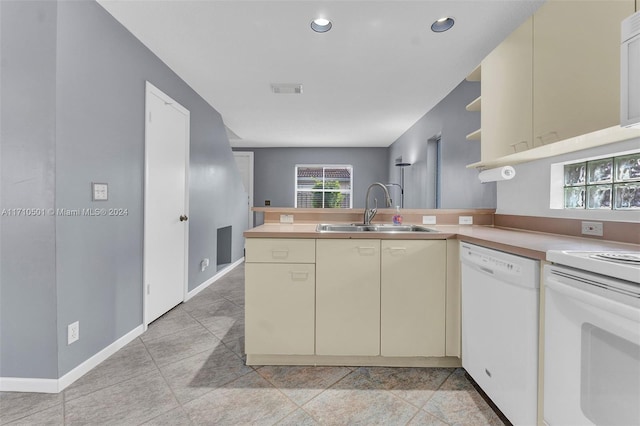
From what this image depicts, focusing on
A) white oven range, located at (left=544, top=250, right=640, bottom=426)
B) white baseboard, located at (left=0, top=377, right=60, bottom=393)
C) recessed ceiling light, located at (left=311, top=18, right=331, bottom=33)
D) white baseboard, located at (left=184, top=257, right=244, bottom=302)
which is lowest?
white baseboard, located at (left=0, top=377, right=60, bottom=393)

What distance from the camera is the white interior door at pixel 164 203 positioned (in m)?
2.33

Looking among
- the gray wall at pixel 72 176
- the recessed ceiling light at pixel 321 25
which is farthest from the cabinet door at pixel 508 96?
the gray wall at pixel 72 176

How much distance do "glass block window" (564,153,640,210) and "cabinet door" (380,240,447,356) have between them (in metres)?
0.80

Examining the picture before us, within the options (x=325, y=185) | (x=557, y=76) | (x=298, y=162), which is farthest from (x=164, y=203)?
(x=325, y=185)

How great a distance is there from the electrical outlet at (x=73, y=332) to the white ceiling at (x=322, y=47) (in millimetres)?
1960

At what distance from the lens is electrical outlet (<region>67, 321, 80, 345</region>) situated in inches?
62.7

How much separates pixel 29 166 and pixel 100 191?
1.15ft

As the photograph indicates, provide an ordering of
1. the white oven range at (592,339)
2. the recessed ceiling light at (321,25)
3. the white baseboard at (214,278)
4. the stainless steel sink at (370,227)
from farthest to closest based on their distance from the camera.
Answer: the white baseboard at (214,278), the stainless steel sink at (370,227), the recessed ceiling light at (321,25), the white oven range at (592,339)

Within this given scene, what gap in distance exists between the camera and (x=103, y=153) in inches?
72.9

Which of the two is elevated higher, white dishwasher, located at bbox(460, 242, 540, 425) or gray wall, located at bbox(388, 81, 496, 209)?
gray wall, located at bbox(388, 81, 496, 209)

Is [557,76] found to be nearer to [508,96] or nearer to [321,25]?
[508,96]

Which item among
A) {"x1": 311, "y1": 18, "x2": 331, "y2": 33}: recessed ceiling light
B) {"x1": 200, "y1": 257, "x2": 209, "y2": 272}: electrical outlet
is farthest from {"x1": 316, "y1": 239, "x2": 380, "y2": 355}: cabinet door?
{"x1": 200, "y1": 257, "x2": 209, "y2": 272}: electrical outlet

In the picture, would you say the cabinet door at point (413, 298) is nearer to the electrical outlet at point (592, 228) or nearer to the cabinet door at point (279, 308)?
the cabinet door at point (279, 308)

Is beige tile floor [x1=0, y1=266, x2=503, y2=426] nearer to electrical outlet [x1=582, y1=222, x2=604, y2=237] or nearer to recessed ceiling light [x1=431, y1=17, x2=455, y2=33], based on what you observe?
electrical outlet [x1=582, y1=222, x2=604, y2=237]
